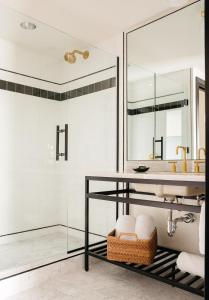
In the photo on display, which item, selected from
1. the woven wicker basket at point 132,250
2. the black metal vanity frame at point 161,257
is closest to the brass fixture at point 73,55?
the black metal vanity frame at point 161,257

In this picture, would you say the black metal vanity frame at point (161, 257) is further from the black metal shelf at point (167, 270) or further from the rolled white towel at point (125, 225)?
the rolled white towel at point (125, 225)

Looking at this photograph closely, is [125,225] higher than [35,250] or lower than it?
higher

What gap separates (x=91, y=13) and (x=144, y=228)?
198 cm

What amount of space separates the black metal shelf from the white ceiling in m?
2.16

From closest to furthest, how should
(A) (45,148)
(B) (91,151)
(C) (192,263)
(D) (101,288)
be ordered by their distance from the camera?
(C) (192,263), (D) (101,288), (A) (45,148), (B) (91,151)

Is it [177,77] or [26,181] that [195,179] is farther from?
[26,181]

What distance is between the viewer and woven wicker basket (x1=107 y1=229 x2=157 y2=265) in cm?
197

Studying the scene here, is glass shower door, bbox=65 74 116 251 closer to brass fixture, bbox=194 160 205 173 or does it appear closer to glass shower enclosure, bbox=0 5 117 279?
glass shower enclosure, bbox=0 5 117 279

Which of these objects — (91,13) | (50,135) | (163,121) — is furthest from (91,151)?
(91,13)

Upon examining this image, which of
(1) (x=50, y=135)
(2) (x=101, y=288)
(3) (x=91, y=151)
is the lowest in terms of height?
(2) (x=101, y=288)

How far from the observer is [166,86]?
8.04 feet

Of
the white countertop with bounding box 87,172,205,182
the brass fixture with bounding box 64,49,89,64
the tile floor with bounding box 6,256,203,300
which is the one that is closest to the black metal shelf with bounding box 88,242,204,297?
the tile floor with bounding box 6,256,203,300

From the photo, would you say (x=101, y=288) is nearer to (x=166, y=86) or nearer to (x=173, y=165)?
(x=173, y=165)

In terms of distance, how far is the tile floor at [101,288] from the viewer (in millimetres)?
1849
